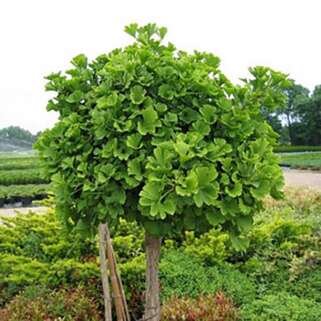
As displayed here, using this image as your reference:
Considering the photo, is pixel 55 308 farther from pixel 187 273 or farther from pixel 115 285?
pixel 187 273

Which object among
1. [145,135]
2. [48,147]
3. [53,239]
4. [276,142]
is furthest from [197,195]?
[53,239]

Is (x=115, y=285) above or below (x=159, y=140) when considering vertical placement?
below

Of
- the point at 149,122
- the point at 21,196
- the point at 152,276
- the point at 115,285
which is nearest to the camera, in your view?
the point at 149,122

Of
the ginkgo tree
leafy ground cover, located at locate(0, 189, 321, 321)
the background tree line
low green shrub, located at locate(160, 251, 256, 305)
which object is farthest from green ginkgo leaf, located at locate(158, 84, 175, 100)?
the background tree line

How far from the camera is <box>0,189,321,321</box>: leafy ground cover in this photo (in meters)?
2.76

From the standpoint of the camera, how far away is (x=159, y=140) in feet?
6.51

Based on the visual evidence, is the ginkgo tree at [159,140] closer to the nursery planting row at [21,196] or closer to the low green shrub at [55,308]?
the low green shrub at [55,308]

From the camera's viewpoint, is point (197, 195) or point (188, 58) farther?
point (188, 58)

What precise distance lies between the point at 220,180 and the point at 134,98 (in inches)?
17.9

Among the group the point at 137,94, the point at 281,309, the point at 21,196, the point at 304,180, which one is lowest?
the point at 304,180

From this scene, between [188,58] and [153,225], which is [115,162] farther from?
[188,58]

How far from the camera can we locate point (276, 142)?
2.26 metres

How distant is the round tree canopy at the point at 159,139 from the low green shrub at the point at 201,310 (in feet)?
2.19

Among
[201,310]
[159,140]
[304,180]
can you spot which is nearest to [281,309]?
[201,310]
